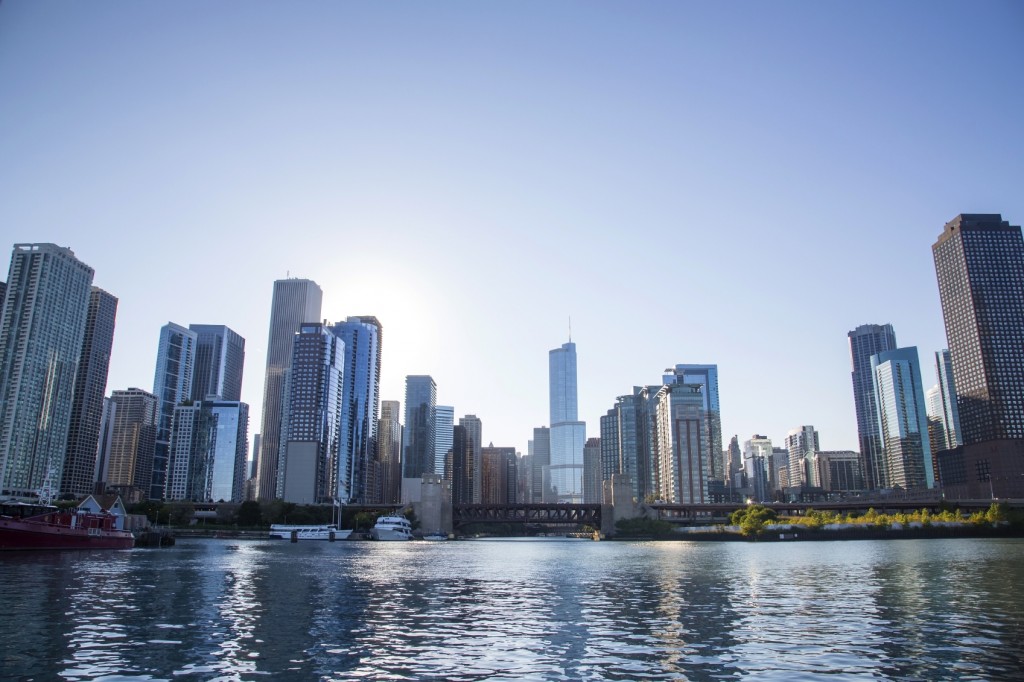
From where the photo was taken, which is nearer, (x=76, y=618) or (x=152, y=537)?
(x=76, y=618)

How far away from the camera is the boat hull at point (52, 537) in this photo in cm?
9300

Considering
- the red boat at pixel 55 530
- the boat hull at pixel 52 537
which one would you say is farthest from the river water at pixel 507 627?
the red boat at pixel 55 530

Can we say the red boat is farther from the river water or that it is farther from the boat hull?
the river water

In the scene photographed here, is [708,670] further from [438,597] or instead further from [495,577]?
[495,577]

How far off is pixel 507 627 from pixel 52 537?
92.8m

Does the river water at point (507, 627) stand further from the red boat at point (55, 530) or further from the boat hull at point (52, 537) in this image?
the red boat at point (55, 530)

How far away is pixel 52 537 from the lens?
103312mm

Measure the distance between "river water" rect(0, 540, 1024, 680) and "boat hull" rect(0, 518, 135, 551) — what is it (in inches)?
1166

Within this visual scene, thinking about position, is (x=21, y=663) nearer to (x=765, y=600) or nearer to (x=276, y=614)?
(x=276, y=614)

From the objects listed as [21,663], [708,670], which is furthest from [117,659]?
[708,670]

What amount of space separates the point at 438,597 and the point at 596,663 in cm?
2710

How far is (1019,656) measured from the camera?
96.1ft

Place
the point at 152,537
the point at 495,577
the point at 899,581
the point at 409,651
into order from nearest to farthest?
the point at 409,651, the point at 899,581, the point at 495,577, the point at 152,537

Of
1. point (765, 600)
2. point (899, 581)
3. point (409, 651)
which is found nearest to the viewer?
point (409, 651)
